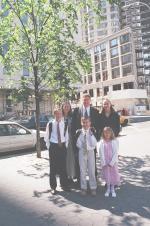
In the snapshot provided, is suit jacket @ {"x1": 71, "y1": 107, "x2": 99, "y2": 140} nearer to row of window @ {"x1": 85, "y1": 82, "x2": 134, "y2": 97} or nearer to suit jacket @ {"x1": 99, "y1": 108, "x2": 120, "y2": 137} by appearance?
suit jacket @ {"x1": 99, "y1": 108, "x2": 120, "y2": 137}

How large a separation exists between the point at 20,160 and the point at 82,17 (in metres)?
6.07

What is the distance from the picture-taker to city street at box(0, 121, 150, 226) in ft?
21.6

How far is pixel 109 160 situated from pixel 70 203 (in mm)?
1181

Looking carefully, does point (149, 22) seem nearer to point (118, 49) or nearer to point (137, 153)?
point (118, 49)

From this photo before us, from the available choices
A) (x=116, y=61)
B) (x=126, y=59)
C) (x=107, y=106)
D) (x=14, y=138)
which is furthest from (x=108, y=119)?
(x=116, y=61)

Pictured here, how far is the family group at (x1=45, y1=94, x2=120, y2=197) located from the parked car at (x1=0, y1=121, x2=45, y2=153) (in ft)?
25.8

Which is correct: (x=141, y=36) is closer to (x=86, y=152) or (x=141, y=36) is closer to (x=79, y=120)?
(x=79, y=120)

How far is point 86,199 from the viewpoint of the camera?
26.1 ft

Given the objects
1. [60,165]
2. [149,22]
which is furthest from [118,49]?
[60,165]

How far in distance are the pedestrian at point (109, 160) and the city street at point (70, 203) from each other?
264 mm

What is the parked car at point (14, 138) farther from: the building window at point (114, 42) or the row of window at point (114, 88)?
the building window at point (114, 42)

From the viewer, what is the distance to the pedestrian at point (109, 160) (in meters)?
8.16

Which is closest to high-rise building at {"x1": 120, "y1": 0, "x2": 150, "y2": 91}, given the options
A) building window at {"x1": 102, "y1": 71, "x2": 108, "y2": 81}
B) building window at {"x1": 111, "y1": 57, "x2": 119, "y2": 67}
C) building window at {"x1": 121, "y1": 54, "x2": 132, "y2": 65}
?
building window at {"x1": 111, "y1": 57, "x2": 119, "y2": 67}

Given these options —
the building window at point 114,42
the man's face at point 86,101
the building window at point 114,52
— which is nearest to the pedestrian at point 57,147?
the man's face at point 86,101
